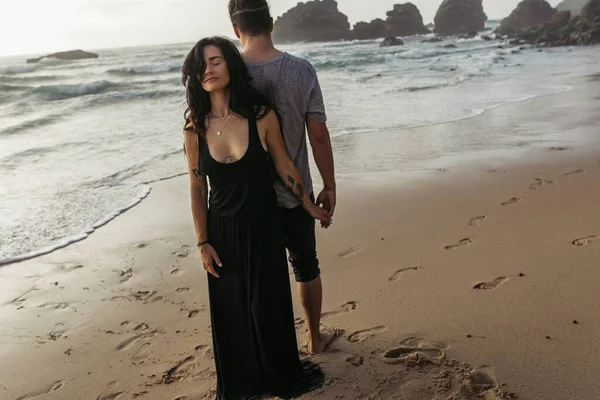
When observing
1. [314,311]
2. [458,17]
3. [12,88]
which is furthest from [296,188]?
[458,17]

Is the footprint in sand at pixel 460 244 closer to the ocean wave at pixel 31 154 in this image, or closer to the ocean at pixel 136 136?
the ocean at pixel 136 136

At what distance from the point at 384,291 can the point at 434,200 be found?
209 centimetres

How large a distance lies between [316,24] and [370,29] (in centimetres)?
1196

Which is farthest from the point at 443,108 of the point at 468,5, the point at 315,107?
the point at 468,5

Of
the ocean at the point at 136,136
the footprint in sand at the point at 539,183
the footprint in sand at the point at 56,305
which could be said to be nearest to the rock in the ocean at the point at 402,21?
the ocean at the point at 136,136

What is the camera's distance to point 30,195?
663 centimetres

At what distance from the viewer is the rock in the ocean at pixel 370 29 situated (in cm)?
7375

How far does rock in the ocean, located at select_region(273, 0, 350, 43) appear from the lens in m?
80.8

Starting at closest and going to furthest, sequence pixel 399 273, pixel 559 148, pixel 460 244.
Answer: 1. pixel 399 273
2. pixel 460 244
3. pixel 559 148

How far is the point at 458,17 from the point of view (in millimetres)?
76750

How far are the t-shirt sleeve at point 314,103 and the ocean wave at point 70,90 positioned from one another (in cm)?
1966

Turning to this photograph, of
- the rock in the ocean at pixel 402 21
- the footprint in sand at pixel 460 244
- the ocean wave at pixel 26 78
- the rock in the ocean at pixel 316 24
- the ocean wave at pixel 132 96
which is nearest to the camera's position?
the footprint in sand at pixel 460 244

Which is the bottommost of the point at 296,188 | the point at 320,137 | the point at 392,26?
the point at 296,188

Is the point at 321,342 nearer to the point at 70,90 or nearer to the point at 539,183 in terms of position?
the point at 539,183
